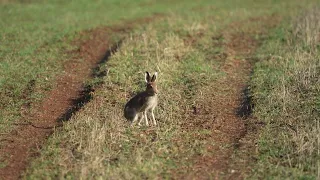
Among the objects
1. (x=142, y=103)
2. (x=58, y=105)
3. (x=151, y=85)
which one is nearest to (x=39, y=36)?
(x=58, y=105)

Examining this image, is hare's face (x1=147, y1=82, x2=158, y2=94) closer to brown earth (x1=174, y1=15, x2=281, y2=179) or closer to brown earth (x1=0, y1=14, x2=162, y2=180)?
brown earth (x1=174, y1=15, x2=281, y2=179)

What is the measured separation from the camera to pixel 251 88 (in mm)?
15406

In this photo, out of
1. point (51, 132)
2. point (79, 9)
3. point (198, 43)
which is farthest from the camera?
point (79, 9)

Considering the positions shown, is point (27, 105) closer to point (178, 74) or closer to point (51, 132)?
point (51, 132)

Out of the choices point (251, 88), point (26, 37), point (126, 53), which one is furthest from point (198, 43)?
point (26, 37)

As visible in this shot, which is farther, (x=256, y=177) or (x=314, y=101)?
(x=314, y=101)

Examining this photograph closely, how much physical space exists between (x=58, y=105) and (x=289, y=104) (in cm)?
633

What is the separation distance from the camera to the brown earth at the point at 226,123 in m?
10.5

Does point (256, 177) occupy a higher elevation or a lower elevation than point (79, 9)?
lower

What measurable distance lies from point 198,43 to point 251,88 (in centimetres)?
580

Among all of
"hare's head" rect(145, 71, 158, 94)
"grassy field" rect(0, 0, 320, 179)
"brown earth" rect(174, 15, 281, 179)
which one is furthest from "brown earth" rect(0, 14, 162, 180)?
"brown earth" rect(174, 15, 281, 179)

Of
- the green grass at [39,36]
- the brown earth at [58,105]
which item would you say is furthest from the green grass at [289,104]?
the green grass at [39,36]

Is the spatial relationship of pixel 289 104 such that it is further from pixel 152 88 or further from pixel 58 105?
pixel 58 105

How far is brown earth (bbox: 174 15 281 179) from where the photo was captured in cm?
1048
